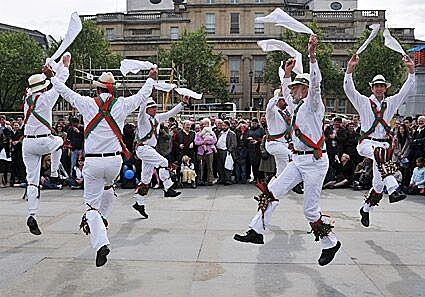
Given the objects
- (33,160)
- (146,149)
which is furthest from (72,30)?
(146,149)

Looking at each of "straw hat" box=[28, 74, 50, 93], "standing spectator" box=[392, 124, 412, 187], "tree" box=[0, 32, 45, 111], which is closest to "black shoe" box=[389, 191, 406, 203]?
"straw hat" box=[28, 74, 50, 93]

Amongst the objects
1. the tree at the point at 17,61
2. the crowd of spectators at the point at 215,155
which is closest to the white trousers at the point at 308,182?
the crowd of spectators at the point at 215,155

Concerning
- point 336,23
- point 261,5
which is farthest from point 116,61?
point 336,23

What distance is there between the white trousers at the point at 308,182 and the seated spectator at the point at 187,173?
26.8 feet

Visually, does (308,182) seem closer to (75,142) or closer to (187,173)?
(187,173)

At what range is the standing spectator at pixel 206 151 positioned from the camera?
589 inches

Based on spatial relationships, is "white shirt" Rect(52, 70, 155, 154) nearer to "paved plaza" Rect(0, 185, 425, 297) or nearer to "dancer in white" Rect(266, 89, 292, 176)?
"paved plaza" Rect(0, 185, 425, 297)

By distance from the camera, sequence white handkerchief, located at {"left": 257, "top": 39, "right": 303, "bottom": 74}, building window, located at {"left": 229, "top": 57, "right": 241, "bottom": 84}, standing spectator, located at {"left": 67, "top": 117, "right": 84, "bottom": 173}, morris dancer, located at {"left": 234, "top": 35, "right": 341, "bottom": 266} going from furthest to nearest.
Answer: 1. building window, located at {"left": 229, "top": 57, "right": 241, "bottom": 84}
2. standing spectator, located at {"left": 67, "top": 117, "right": 84, "bottom": 173}
3. white handkerchief, located at {"left": 257, "top": 39, "right": 303, "bottom": 74}
4. morris dancer, located at {"left": 234, "top": 35, "right": 341, "bottom": 266}

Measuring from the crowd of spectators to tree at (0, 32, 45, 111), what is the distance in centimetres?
2963

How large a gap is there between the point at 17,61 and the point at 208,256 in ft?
133

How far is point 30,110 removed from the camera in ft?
27.0

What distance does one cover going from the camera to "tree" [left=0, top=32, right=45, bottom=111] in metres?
43.1

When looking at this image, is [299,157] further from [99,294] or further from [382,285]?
[99,294]

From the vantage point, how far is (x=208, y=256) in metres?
6.70
